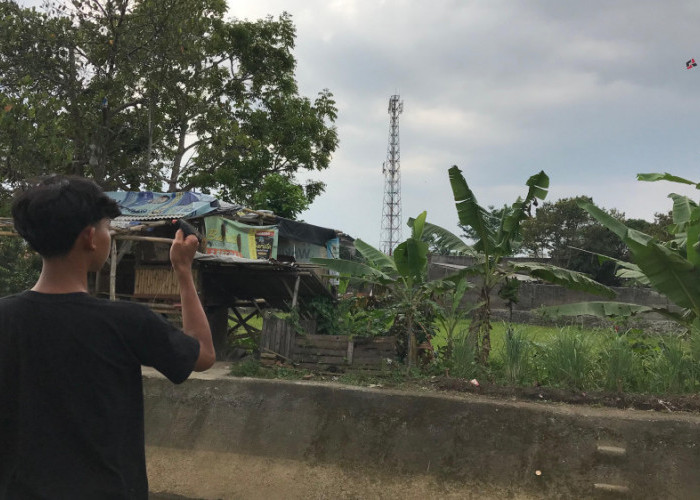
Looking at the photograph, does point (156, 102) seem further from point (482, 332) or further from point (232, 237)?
point (482, 332)

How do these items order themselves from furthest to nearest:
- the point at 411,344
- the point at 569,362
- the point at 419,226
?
the point at 419,226 → the point at 411,344 → the point at 569,362

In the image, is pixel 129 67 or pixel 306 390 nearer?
pixel 306 390

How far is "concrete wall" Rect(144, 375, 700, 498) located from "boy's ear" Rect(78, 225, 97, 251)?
4.23m

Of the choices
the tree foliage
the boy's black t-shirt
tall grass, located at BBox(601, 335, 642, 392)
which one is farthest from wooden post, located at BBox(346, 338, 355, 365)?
the tree foliage

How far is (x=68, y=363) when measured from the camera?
1587 mm

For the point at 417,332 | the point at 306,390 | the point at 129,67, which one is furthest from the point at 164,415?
the point at 129,67

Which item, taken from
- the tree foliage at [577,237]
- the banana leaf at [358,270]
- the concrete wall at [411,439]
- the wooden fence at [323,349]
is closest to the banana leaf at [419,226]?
the banana leaf at [358,270]

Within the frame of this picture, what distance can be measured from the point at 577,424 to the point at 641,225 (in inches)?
1250

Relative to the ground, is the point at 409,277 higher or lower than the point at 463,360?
higher

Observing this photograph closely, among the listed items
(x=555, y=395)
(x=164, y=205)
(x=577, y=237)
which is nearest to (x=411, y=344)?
(x=555, y=395)

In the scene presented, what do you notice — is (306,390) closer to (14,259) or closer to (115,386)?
(115,386)

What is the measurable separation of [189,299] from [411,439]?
4079 mm

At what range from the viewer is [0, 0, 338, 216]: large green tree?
11.6 metres

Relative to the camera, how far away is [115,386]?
1.64 meters
